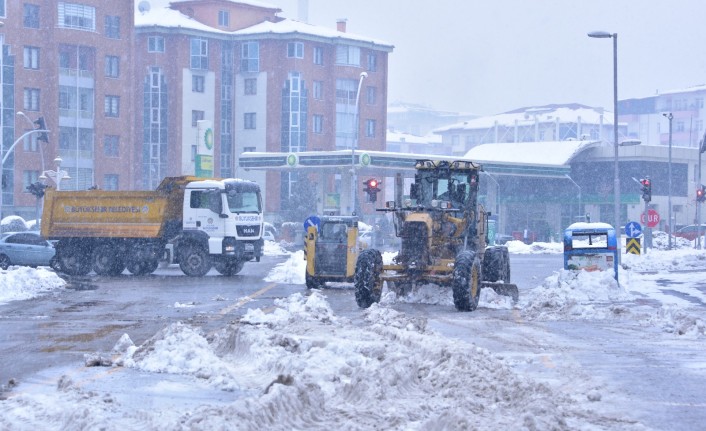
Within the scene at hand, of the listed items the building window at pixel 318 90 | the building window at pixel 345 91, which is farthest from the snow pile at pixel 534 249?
the building window at pixel 345 91

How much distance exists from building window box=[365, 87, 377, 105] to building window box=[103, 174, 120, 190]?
23.4m

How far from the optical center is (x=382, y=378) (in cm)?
991

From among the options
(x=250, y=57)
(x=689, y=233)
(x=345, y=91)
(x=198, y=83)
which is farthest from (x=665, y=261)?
(x=250, y=57)

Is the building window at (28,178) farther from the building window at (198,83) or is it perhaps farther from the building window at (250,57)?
the building window at (250,57)

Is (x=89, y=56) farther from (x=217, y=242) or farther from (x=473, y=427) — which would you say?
(x=473, y=427)

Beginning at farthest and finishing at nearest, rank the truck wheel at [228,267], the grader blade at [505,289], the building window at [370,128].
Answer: the building window at [370,128], the truck wheel at [228,267], the grader blade at [505,289]

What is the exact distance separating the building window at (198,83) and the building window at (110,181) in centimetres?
1119

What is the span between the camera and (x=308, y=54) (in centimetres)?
8688

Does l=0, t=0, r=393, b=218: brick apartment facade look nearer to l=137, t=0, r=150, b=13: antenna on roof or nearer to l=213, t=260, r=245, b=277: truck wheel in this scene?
l=137, t=0, r=150, b=13: antenna on roof

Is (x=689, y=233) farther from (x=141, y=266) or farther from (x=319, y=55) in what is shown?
(x=141, y=266)

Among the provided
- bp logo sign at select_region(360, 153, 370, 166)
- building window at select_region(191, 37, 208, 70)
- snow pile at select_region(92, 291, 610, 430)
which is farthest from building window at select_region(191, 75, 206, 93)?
snow pile at select_region(92, 291, 610, 430)

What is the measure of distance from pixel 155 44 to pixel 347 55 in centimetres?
1556

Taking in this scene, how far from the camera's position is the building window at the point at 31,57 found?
237ft

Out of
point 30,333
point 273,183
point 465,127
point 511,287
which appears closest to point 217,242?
point 511,287
